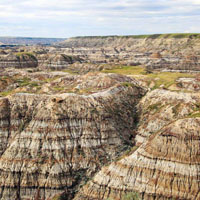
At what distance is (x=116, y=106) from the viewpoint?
271 ft

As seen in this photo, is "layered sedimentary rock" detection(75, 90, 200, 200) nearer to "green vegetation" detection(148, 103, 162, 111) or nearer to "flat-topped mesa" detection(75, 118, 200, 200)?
"flat-topped mesa" detection(75, 118, 200, 200)

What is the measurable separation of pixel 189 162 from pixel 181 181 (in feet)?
10.8

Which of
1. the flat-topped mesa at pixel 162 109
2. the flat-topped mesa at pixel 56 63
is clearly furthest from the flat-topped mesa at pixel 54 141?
the flat-topped mesa at pixel 56 63

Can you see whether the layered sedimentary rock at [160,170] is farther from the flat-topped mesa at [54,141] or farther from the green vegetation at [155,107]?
the green vegetation at [155,107]

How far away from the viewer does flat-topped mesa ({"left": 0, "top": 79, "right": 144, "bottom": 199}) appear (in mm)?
61031

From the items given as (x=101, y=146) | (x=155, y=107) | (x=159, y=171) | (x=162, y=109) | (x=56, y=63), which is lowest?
(x=101, y=146)

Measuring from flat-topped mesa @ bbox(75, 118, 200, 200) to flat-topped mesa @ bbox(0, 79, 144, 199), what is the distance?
10277 millimetres

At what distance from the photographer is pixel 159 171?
4925 cm

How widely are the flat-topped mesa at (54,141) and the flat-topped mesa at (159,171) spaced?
1028 centimetres

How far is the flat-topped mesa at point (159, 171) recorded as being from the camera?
47.8 metres

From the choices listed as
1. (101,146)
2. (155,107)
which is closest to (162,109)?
(155,107)

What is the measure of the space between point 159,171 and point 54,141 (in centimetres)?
2436

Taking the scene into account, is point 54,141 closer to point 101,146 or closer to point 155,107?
point 101,146

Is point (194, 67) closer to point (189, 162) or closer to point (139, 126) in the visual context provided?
point (139, 126)
